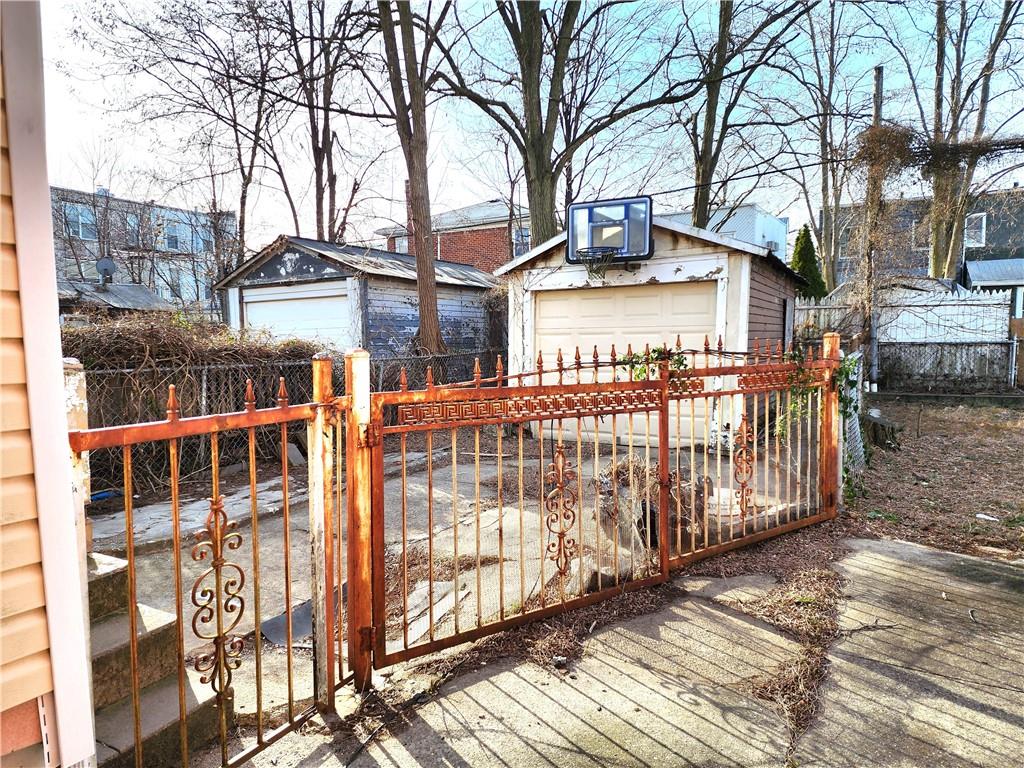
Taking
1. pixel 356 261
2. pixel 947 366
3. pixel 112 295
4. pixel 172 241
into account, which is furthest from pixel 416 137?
pixel 172 241

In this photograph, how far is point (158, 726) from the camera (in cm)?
211

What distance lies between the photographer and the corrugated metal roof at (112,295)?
678 inches

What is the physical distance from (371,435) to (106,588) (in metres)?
1.22

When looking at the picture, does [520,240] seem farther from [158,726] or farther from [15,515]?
[15,515]

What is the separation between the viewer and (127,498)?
184cm

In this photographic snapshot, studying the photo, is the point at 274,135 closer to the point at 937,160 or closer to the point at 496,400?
the point at 937,160

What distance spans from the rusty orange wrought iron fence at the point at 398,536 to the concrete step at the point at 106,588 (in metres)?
0.07

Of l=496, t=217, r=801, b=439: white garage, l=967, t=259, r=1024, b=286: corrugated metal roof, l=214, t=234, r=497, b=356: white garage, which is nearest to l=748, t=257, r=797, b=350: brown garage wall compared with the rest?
l=496, t=217, r=801, b=439: white garage

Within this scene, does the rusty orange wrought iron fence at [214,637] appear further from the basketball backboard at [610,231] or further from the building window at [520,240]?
the building window at [520,240]

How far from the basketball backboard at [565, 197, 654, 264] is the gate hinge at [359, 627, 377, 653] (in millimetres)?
7364

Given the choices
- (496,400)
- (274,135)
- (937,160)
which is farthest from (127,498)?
(274,135)

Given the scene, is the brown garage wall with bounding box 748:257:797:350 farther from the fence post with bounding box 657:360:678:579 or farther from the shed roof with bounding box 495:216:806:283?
the fence post with bounding box 657:360:678:579

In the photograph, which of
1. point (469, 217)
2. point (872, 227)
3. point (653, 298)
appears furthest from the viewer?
point (469, 217)

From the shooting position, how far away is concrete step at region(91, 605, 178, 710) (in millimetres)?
2125
